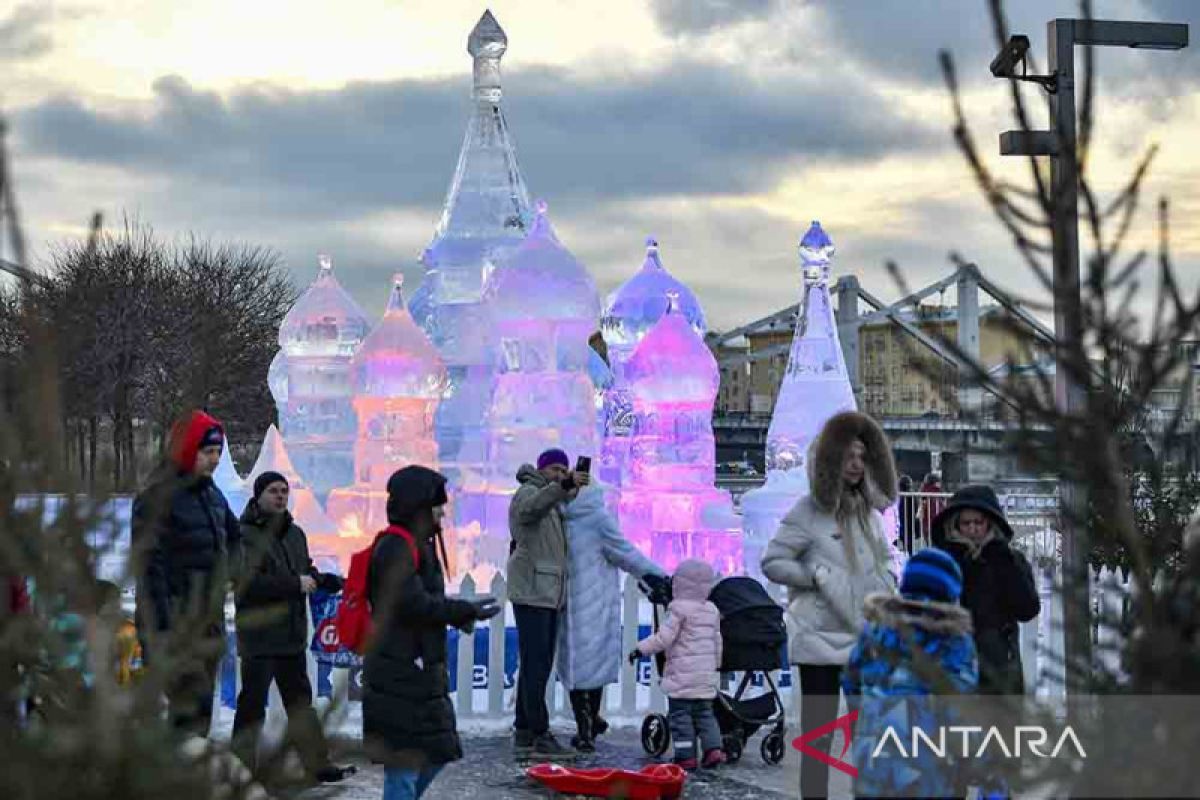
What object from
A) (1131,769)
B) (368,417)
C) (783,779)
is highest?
(368,417)

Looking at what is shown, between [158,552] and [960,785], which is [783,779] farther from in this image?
[960,785]

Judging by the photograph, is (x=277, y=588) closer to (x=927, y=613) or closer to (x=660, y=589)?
(x=660, y=589)

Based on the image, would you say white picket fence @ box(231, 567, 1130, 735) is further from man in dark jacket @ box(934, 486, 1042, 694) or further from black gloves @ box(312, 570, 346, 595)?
man in dark jacket @ box(934, 486, 1042, 694)

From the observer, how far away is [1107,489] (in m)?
3.32

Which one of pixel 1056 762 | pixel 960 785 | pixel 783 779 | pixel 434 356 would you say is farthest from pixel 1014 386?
pixel 434 356

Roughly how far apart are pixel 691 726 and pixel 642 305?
7689 millimetres

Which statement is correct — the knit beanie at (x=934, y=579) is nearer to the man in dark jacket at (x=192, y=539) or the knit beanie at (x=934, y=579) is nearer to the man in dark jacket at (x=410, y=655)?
the man in dark jacket at (x=410, y=655)

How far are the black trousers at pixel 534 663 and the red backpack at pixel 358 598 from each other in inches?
111

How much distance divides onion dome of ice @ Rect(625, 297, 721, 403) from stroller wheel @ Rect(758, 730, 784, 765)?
5.88 meters

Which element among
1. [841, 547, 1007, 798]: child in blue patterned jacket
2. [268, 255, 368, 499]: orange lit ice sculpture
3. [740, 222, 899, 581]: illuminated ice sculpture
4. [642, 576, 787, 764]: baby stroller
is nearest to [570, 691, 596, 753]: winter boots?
[642, 576, 787, 764]: baby stroller

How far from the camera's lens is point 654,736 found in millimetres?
9305

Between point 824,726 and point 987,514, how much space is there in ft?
3.39

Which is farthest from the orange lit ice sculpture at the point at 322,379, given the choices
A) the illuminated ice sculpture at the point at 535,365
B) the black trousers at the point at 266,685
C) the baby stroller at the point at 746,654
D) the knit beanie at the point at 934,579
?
the knit beanie at the point at 934,579

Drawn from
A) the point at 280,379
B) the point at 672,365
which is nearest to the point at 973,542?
the point at 672,365
